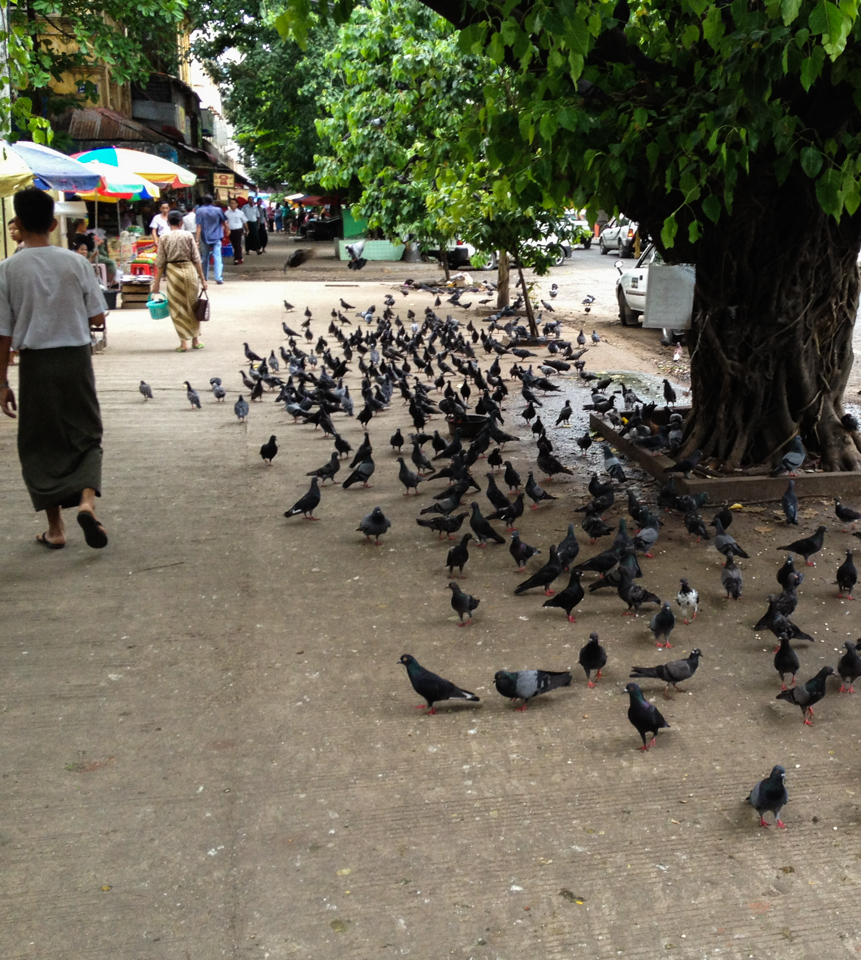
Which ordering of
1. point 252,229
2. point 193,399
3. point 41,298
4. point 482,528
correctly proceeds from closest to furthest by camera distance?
point 41,298
point 482,528
point 193,399
point 252,229

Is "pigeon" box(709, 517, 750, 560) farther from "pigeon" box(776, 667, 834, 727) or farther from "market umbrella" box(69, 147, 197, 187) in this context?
"market umbrella" box(69, 147, 197, 187)

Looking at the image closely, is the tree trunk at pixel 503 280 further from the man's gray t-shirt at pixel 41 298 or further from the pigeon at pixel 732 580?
the pigeon at pixel 732 580

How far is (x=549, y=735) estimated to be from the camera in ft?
14.8

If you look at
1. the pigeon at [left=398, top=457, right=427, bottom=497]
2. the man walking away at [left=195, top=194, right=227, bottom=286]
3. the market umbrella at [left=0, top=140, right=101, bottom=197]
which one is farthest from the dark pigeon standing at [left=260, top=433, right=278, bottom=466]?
the man walking away at [left=195, top=194, right=227, bottom=286]

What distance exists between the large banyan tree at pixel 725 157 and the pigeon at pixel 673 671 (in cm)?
267

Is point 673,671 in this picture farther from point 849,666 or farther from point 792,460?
point 792,460

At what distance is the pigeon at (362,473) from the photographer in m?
8.54

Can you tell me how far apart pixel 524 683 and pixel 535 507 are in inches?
136

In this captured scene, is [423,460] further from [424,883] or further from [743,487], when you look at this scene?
[424,883]

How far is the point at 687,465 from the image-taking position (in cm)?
793

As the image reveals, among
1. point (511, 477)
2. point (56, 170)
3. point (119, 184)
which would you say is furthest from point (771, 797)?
point (119, 184)

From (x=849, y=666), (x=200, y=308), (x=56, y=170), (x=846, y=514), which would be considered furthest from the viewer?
(x=200, y=308)

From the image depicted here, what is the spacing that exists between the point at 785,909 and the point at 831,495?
5200 millimetres

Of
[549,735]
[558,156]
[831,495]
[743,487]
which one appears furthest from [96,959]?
[831,495]
